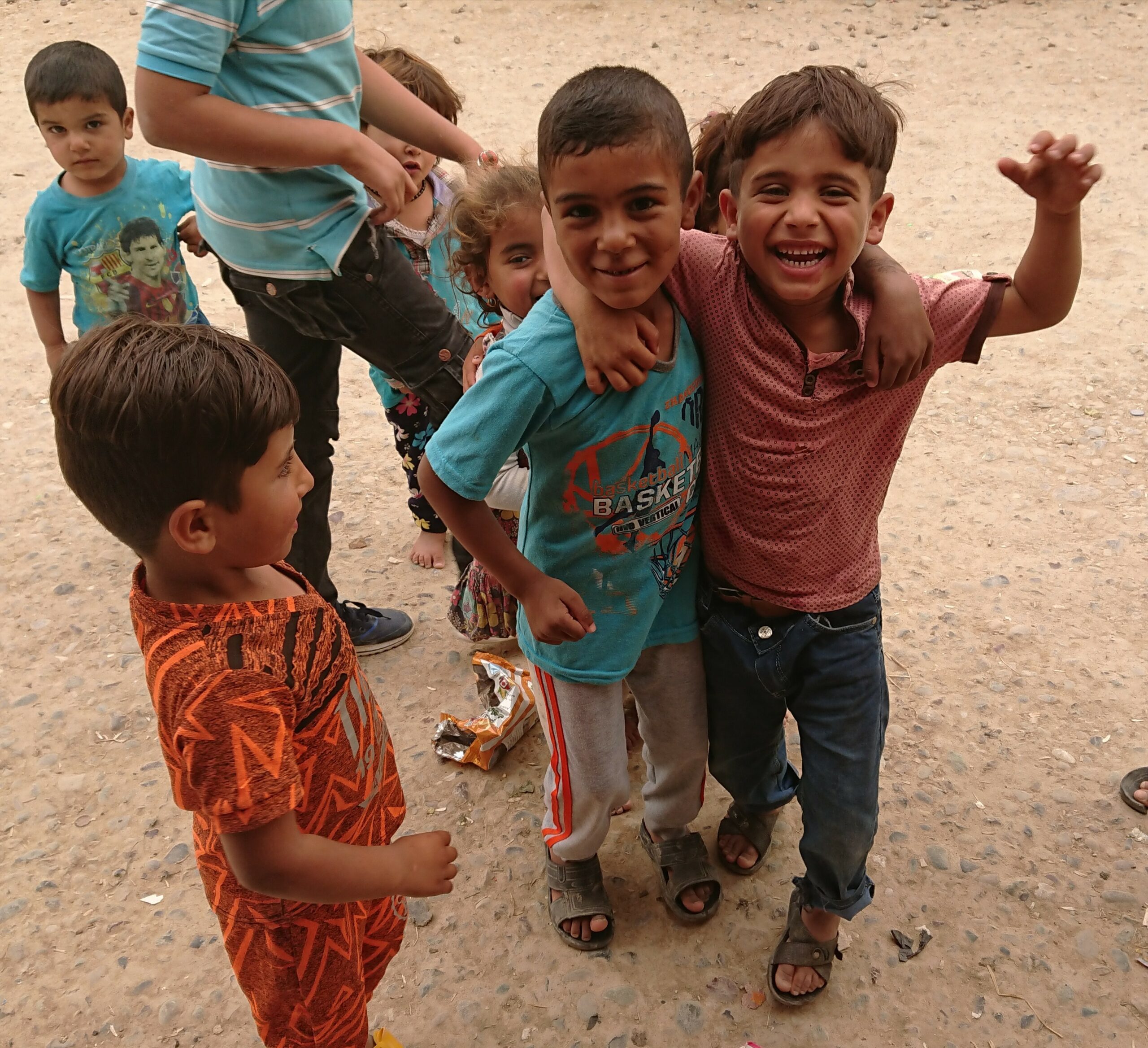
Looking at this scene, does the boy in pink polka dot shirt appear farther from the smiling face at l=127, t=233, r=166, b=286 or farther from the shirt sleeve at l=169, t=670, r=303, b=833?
the smiling face at l=127, t=233, r=166, b=286

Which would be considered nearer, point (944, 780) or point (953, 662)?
point (944, 780)

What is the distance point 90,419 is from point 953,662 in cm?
248

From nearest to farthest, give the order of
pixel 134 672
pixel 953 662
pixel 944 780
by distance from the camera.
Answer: pixel 944 780
pixel 953 662
pixel 134 672

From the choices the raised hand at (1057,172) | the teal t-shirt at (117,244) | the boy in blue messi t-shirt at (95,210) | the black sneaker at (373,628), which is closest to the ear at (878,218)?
the raised hand at (1057,172)

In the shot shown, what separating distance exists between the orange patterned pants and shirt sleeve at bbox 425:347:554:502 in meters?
0.72

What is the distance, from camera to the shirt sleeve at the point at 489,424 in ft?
5.33

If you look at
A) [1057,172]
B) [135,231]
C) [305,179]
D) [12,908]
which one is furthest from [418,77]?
[12,908]

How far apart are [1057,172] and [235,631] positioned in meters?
1.36

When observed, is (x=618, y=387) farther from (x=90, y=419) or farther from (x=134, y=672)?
(x=134, y=672)

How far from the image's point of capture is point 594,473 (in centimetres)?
174

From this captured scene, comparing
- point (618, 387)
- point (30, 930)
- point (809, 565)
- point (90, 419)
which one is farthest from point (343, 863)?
point (30, 930)

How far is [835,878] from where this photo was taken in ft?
6.47

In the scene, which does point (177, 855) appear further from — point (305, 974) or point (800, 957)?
point (800, 957)

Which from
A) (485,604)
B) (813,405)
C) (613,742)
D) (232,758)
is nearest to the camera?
(232,758)
